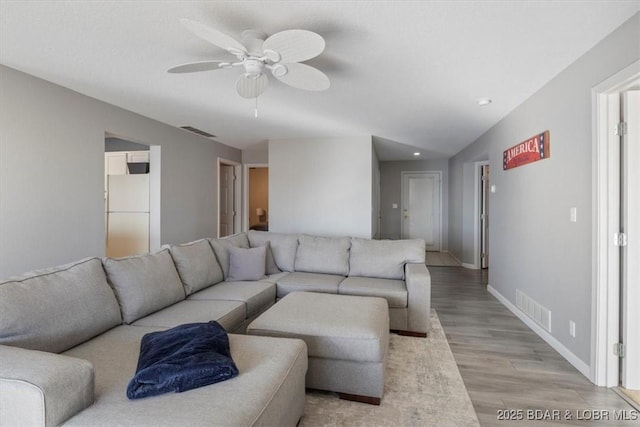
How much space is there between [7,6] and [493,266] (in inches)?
204

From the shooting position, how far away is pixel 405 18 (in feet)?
5.85

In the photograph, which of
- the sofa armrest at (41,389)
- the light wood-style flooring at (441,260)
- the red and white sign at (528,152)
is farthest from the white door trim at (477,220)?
the sofa armrest at (41,389)

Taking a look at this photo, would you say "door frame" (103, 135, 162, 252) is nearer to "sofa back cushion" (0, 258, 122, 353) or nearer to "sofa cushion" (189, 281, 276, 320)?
"sofa cushion" (189, 281, 276, 320)

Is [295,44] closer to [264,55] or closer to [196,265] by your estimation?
[264,55]

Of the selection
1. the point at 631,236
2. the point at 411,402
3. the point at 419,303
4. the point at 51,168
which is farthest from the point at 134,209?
the point at 631,236

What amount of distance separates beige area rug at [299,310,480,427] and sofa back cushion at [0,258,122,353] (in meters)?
1.32

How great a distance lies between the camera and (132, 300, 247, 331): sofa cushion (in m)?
2.07

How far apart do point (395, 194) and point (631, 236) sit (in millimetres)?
6249

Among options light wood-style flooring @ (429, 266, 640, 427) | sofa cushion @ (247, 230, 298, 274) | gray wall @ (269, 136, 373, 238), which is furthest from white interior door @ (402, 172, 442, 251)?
sofa cushion @ (247, 230, 298, 274)

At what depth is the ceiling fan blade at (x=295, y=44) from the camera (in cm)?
164

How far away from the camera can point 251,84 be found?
225cm

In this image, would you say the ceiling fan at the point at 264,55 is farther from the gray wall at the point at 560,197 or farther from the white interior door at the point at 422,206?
the white interior door at the point at 422,206

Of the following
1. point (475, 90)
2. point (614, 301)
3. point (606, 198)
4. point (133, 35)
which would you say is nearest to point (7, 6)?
point (133, 35)

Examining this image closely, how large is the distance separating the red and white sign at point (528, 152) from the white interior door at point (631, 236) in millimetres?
684
